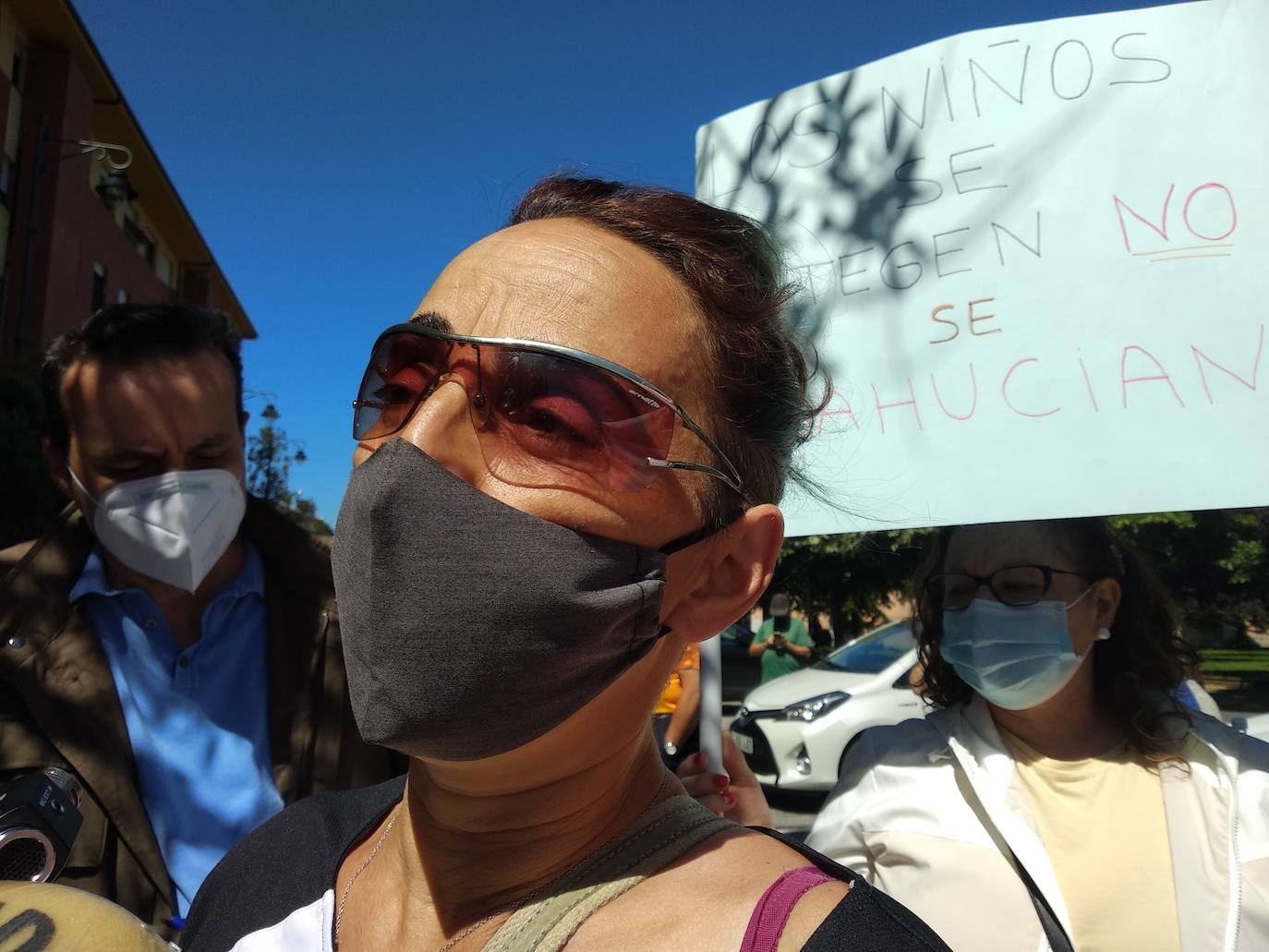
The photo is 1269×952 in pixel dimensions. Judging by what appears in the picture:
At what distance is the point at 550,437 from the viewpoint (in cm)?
109

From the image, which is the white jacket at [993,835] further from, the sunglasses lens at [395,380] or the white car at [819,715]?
the white car at [819,715]

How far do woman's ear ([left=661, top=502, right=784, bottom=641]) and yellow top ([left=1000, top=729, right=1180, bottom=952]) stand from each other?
1.21 metres

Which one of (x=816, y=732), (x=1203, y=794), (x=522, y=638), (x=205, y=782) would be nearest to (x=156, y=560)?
(x=205, y=782)

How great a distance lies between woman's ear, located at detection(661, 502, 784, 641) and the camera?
3.85ft

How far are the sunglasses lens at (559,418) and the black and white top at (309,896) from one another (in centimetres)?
55

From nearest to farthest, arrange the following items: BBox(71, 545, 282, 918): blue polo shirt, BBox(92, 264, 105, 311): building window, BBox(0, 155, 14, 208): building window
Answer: BBox(71, 545, 282, 918): blue polo shirt < BBox(0, 155, 14, 208): building window < BBox(92, 264, 105, 311): building window

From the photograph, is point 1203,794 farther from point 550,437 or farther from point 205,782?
point 205,782

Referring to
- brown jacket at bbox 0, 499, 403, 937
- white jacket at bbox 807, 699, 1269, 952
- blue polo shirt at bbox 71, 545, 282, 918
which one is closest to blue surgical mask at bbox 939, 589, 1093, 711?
white jacket at bbox 807, 699, 1269, 952

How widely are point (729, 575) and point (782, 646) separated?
808cm

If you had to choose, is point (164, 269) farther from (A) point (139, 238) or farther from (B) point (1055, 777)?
(B) point (1055, 777)

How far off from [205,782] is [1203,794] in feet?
7.67

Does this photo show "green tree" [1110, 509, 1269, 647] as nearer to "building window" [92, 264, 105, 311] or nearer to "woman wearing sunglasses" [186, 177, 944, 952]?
"woman wearing sunglasses" [186, 177, 944, 952]

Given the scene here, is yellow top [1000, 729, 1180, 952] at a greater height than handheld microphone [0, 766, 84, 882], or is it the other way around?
handheld microphone [0, 766, 84, 882]

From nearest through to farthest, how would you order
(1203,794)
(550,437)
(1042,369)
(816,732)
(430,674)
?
(430,674), (550,437), (1042,369), (1203,794), (816,732)
